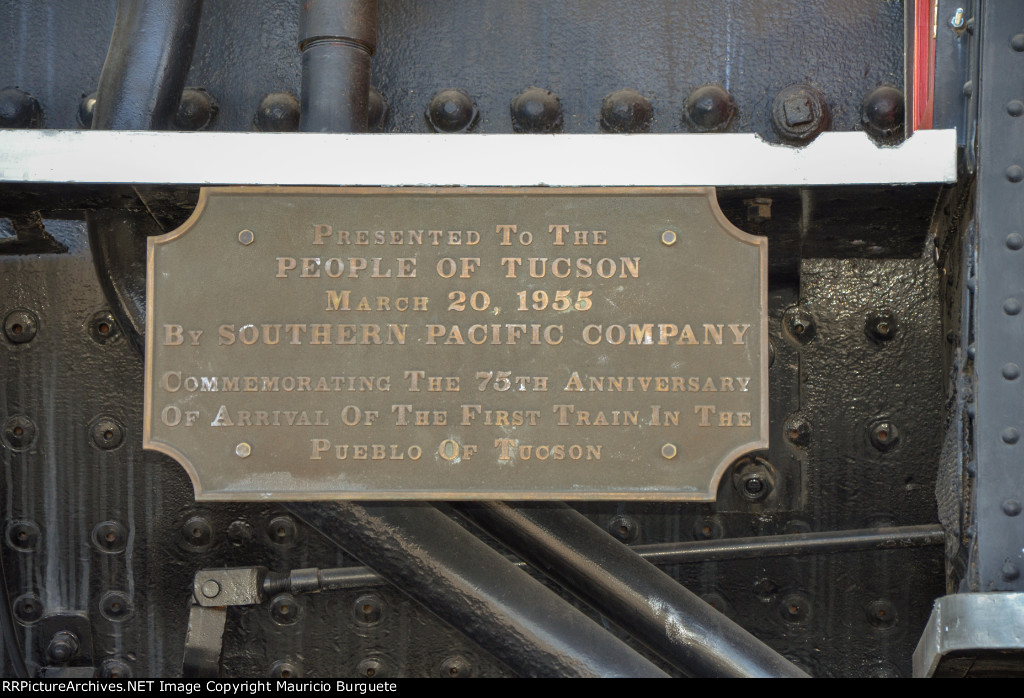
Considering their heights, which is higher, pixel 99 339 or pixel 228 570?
pixel 99 339

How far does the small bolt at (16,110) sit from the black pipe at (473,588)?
4.15 ft

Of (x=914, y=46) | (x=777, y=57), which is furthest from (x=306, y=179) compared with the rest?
(x=914, y=46)

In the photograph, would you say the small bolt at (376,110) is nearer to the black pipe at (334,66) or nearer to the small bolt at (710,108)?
the black pipe at (334,66)

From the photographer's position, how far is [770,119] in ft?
8.51

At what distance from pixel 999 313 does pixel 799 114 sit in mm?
729

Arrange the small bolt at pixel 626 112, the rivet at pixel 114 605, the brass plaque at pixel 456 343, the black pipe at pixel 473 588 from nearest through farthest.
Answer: the brass plaque at pixel 456 343
the black pipe at pixel 473 588
the small bolt at pixel 626 112
the rivet at pixel 114 605

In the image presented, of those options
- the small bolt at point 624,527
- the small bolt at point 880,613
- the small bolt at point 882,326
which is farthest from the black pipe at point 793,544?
the small bolt at point 882,326

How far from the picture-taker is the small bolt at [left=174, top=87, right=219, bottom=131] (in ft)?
8.82

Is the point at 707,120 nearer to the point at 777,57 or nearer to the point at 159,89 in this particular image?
the point at 777,57

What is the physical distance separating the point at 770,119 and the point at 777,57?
172 mm

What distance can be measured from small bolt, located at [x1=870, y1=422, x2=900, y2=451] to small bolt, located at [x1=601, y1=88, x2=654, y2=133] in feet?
3.44

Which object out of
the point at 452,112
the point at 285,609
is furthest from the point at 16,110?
the point at 285,609

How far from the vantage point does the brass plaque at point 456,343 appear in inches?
88.5

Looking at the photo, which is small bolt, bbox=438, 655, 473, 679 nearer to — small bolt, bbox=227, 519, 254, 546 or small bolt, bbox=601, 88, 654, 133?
small bolt, bbox=227, 519, 254, 546
